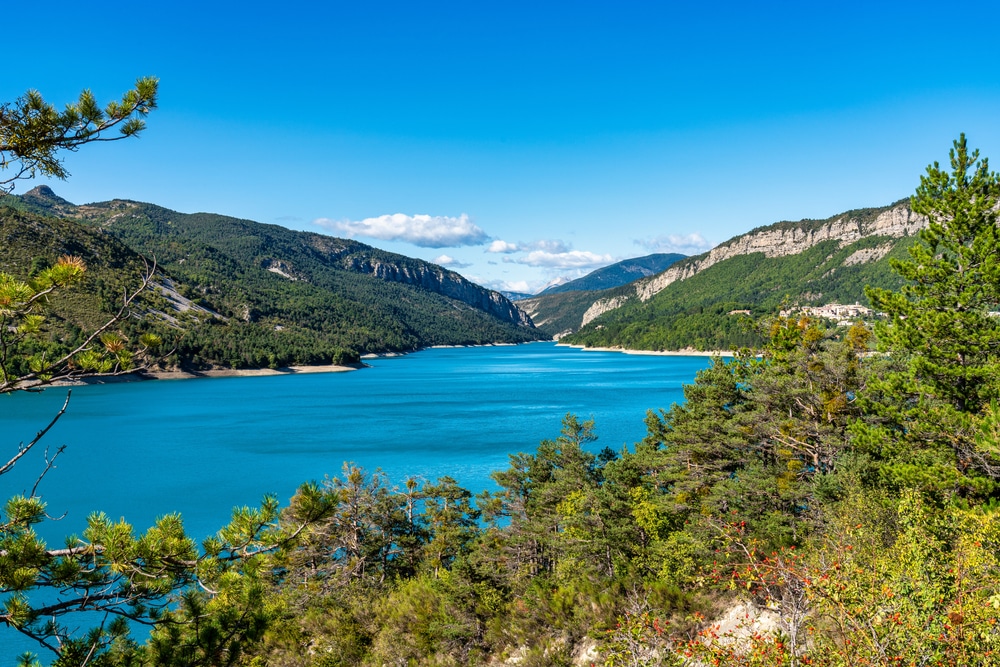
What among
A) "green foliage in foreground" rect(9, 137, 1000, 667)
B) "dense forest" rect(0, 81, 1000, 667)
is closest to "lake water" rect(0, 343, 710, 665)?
"dense forest" rect(0, 81, 1000, 667)

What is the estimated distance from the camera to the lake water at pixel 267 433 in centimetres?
3775

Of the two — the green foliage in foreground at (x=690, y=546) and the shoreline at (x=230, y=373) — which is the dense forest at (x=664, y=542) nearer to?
the green foliage in foreground at (x=690, y=546)

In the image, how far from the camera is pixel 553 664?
15.6 metres

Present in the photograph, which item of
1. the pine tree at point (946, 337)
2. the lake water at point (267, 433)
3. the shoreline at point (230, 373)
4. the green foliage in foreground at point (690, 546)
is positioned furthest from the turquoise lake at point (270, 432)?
the pine tree at point (946, 337)

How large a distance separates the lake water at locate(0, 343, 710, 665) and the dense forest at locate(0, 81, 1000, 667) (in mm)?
12200

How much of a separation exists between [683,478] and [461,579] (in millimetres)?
8954

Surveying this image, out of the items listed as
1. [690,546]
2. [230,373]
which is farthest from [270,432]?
[230,373]

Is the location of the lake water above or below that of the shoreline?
below

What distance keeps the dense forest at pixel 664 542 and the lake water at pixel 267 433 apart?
40.0 ft

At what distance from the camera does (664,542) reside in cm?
1822

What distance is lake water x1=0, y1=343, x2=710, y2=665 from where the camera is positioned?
37.8 meters

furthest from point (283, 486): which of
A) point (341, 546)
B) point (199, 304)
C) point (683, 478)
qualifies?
point (199, 304)

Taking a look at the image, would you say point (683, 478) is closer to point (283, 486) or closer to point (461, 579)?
point (461, 579)

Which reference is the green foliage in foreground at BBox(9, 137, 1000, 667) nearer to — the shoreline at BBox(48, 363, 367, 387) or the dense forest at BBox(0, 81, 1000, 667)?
the dense forest at BBox(0, 81, 1000, 667)
